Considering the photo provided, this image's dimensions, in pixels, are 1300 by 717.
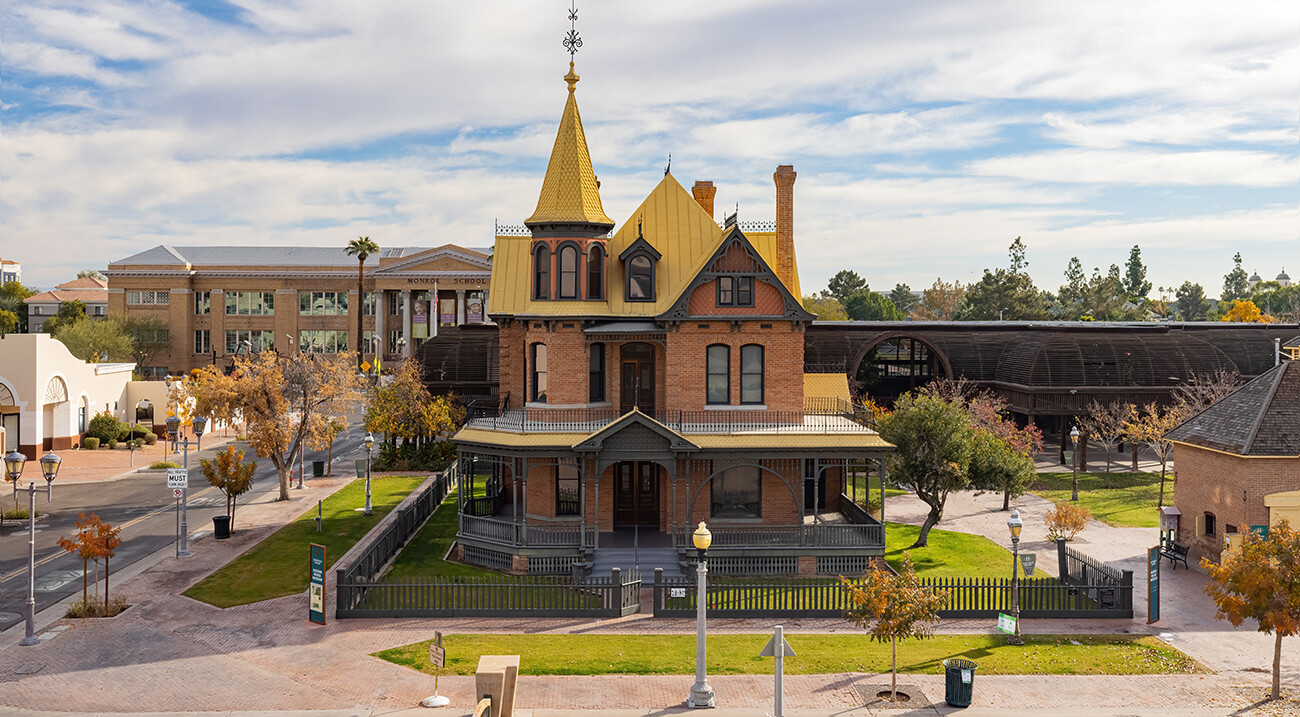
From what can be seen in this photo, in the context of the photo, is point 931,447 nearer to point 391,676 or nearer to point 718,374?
point 718,374

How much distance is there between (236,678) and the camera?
1934cm

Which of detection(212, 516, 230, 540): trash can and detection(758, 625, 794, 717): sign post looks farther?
detection(212, 516, 230, 540): trash can

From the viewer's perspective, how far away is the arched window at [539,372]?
105 feet

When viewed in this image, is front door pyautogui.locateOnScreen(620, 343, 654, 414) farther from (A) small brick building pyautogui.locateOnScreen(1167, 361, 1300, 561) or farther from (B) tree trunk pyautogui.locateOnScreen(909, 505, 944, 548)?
(A) small brick building pyautogui.locateOnScreen(1167, 361, 1300, 561)

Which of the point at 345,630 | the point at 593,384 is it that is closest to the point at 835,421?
the point at 593,384

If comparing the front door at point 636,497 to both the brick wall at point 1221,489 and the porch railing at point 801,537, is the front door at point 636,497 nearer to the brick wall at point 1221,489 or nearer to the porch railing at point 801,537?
the porch railing at point 801,537

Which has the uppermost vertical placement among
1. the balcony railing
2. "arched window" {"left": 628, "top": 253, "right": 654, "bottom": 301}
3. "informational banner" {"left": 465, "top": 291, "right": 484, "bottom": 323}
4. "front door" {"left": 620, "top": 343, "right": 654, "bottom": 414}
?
"informational banner" {"left": 465, "top": 291, "right": 484, "bottom": 323}

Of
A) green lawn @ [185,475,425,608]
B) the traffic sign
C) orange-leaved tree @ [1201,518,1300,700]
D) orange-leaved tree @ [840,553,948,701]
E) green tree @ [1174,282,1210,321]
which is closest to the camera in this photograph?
orange-leaved tree @ [1201,518,1300,700]

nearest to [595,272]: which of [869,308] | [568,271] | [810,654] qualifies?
[568,271]

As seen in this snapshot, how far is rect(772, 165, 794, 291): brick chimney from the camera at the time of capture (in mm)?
32281

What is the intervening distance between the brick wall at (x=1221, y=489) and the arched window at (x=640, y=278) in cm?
1929

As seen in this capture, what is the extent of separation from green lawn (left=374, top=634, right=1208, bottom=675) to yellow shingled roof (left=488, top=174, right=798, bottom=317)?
12.5 meters

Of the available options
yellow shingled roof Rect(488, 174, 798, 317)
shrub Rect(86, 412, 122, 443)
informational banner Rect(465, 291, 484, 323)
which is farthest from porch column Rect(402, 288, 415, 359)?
yellow shingled roof Rect(488, 174, 798, 317)

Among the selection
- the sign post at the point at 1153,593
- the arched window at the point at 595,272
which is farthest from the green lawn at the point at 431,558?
the sign post at the point at 1153,593
